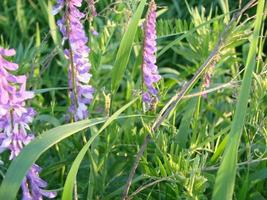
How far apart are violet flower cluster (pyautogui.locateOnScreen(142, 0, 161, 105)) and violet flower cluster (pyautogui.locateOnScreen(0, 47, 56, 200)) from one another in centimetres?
41

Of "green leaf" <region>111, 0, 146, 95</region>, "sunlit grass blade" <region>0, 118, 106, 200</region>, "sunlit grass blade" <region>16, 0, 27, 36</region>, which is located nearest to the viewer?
"sunlit grass blade" <region>0, 118, 106, 200</region>

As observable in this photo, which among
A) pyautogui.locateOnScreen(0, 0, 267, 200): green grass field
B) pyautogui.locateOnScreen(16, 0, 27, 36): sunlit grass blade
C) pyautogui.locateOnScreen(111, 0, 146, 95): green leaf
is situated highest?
pyautogui.locateOnScreen(16, 0, 27, 36): sunlit grass blade

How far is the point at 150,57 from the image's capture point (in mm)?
1723

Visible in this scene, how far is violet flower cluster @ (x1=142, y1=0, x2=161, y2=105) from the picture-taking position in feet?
5.44

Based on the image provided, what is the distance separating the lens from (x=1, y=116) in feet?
4.53

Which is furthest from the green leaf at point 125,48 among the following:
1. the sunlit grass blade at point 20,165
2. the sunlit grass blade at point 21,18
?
the sunlit grass blade at point 21,18

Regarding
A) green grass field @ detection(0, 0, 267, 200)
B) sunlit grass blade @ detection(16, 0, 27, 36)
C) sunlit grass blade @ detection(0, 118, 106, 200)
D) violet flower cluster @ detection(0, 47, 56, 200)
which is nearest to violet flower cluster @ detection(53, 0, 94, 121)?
green grass field @ detection(0, 0, 267, 200)

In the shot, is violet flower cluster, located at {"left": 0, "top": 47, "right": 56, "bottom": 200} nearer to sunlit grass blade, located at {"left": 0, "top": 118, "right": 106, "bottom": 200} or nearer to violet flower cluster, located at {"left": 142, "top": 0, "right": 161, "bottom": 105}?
sunlit grass blade, located at {"left": 0, "top": 118, "right": 106, "bottom": 200}

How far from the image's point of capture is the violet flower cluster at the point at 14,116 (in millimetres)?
1330

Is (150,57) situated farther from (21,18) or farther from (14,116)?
(21,18)

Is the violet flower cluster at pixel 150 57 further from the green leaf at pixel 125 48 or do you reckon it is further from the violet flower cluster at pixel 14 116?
the violet flower cluster at pixel 14 116

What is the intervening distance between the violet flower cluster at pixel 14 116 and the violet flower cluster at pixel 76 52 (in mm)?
259

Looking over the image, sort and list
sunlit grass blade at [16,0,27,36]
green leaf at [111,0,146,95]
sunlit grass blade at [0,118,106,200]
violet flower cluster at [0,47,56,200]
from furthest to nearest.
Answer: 1. sunlit grass blade at [16,0,27,36]
2. green leaf at [111,0,146,95]
3. violet flower cluster at [0,47,56,200]
4. sunlit grass blade at [0,118,106,200]

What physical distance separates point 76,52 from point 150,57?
20 centimetres
